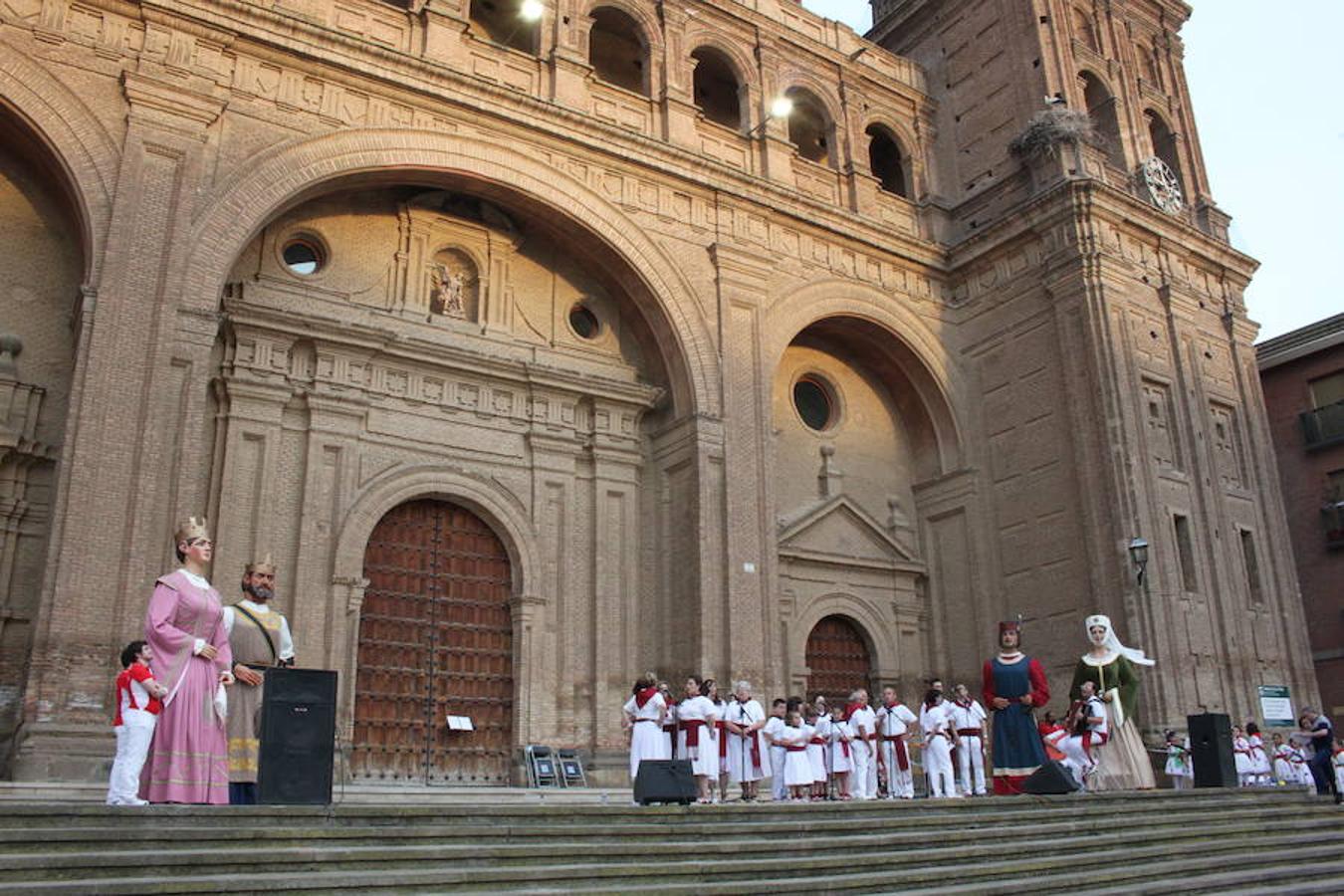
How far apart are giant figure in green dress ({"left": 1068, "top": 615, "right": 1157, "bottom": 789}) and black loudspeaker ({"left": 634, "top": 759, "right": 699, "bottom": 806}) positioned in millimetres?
4403

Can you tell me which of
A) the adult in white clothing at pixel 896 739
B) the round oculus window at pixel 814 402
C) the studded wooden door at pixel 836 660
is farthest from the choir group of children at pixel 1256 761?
the round oculus window at pixel 814 402

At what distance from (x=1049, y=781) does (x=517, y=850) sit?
5.54 metres

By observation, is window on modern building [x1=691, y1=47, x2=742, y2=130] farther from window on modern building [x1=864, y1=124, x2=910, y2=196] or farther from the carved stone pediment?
the carved stone pediment

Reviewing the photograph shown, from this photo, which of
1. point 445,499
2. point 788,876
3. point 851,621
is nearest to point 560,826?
point 788,876

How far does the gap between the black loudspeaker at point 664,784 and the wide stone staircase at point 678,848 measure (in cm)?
44

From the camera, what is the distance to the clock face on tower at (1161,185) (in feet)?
75.5

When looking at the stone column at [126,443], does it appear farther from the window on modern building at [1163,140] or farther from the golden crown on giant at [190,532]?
the window on modern building at [1163,140]

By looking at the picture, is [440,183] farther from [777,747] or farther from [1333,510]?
[1333,510]

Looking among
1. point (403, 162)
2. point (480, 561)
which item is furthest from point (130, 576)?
point (403, 162)

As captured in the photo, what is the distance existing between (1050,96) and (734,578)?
12.2m

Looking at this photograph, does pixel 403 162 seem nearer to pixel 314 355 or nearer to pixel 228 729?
pixel 314 355

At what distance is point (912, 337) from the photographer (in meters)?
22.0

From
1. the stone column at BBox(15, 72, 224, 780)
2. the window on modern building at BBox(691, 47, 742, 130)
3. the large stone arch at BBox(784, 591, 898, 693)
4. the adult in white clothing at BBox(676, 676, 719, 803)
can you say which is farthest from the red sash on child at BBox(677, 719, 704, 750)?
the window on modern building at BBox(691, 47, 742, 130)

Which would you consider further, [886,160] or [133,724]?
[886,160]
